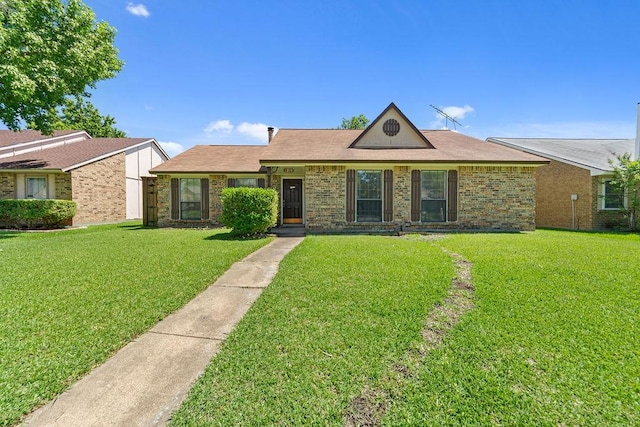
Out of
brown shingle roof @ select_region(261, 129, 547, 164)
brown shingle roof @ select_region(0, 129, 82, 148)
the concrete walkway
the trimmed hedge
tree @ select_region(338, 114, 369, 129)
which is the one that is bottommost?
the concrete walkway

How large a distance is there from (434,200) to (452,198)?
2.25 feet

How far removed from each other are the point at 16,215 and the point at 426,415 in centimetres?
1775

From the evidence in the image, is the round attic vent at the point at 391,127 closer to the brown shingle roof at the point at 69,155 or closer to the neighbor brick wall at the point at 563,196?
the neighbor brick wall at the point at 563,196

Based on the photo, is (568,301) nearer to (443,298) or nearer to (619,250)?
(443,298)

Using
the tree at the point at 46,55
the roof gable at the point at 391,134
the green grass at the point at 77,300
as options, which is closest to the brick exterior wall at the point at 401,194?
the roof gable at the point at 391,134

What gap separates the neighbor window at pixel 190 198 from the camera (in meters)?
13.7

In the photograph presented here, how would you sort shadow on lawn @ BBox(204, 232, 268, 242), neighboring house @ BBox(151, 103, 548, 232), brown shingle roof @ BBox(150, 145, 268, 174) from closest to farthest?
shadow on lawn @ BBox(204, 232, 268, 242) → neighboring house @ BBox(151, 103, 548, 232) → brown shingle roof @ BBox(150, 145, 268, 174)

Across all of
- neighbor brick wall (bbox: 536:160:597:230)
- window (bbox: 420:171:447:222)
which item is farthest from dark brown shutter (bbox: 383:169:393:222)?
neighbor brick wall (bbox: 536:160:597:230)

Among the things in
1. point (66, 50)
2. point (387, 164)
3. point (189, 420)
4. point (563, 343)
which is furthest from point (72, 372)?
point (66, 50)

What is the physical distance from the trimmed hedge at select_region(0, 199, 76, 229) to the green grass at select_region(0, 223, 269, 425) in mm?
5546

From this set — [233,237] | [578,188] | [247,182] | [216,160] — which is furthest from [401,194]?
[578,188]

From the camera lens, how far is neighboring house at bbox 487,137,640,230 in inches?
536

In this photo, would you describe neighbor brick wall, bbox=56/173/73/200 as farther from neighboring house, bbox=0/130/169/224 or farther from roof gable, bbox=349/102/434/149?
roof gable, bbox=349/102/434/149

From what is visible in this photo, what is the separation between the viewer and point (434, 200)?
37.6 feet
